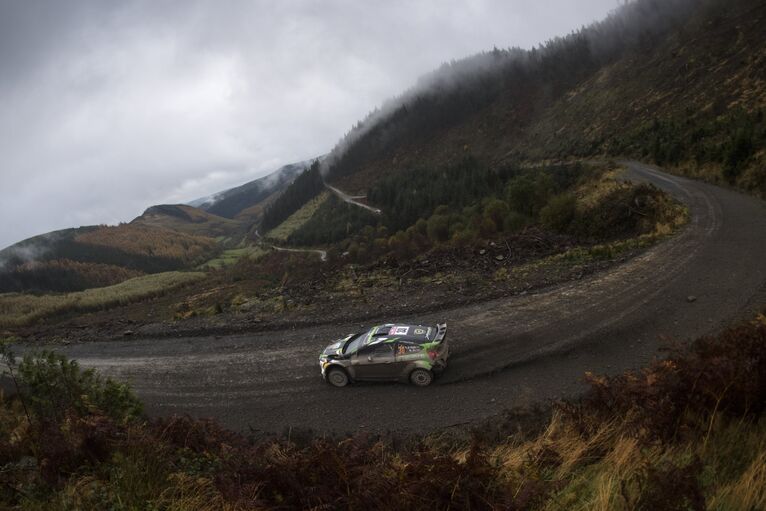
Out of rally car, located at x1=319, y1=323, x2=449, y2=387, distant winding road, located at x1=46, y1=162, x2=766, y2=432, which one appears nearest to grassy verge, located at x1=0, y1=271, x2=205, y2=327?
distant winding road, located at x1=46, y1=162, x2=766, y2=432

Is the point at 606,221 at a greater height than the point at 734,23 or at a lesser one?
lesser

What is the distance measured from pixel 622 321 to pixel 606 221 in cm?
1307

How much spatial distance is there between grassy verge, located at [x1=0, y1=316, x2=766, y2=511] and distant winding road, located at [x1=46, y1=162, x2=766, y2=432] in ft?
11.4

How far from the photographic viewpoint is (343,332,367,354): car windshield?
10.8 m

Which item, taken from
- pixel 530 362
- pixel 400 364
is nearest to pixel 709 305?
pixel 530 362

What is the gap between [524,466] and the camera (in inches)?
184

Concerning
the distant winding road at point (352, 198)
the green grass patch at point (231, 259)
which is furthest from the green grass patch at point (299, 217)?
the green grass patch at point (231, 259)

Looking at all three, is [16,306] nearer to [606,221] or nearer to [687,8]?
[606,221]

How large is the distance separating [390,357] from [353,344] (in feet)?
4.35

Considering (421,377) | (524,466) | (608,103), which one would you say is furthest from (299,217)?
(524,466)

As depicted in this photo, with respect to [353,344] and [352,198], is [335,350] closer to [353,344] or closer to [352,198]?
[353,344]

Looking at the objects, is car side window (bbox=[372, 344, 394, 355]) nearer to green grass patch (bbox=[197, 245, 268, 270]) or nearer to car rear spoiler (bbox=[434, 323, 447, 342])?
car rear spoiler (bbox=[434, 323, 447, 342])

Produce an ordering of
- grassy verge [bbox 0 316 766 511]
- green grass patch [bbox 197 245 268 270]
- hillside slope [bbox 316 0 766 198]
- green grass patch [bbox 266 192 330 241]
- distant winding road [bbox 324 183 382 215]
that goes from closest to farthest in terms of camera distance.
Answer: grassy verge [bbox 0 316 766 511] → hillside slope [bbox 316 0 766 198] → distant winding road [bbox 324 183 382 215] → green grass patch [bbox 197 245 268 270] → green grass patch [bbox 266 192 330 241]

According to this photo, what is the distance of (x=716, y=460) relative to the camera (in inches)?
142
